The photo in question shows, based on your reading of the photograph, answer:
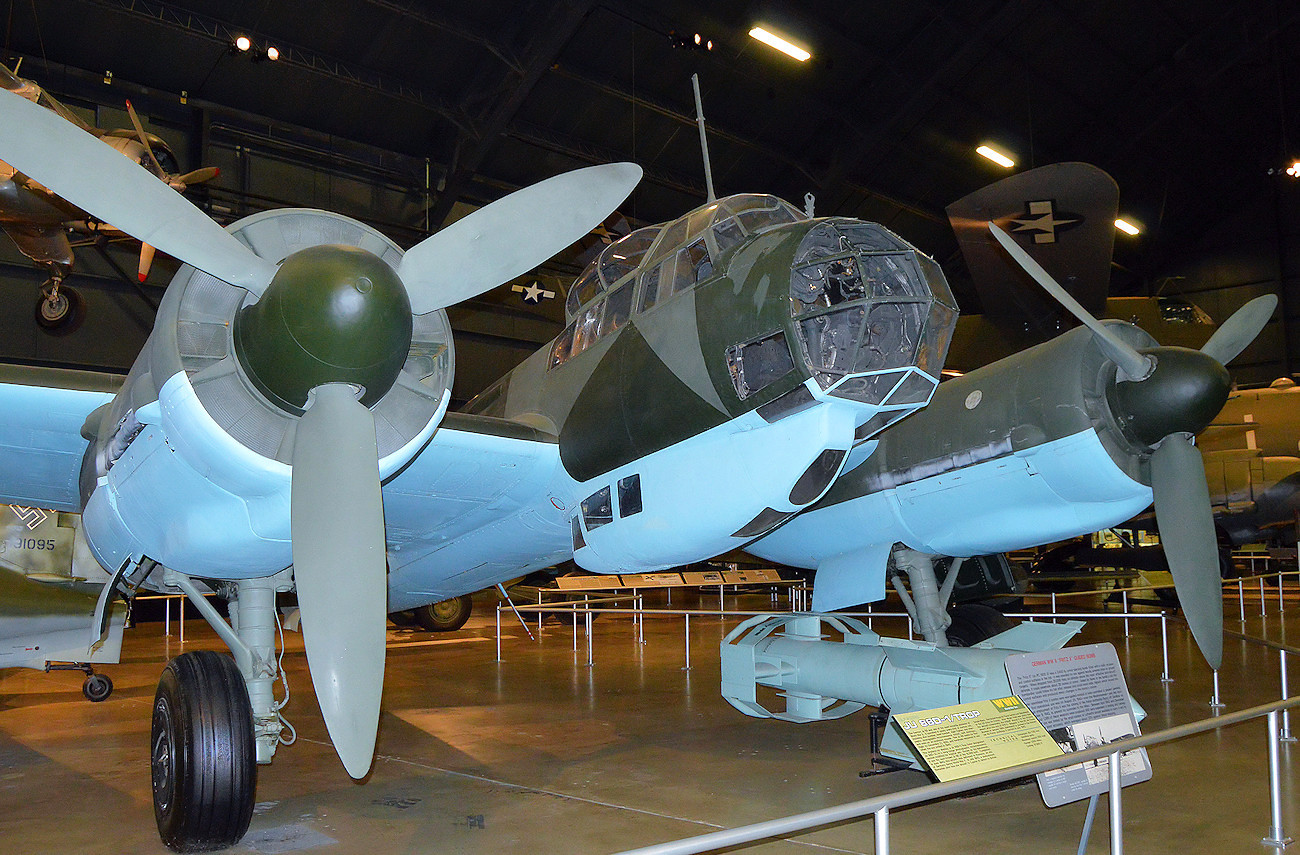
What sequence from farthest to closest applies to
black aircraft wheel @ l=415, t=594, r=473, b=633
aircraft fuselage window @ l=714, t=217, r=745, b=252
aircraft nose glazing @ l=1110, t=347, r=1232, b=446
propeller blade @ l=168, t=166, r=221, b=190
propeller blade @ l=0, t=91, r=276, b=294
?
black aircraft wheel @ l=415, t=594, r=473, b=633
propeller blade @ l=168, t=166, r=221, b=190
aircraft nose glazing @ l=1110, t=347, r=1232, b=446
aircraft fuselage window @ l=714, t=217, r=745, b=252
propeller blade @ l=0, t=91, r=276, b=294

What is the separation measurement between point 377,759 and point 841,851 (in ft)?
12.8

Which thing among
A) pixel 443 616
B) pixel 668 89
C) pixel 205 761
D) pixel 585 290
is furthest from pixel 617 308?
pixel 668 89

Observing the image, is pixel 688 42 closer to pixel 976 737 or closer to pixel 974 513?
pixel 974 513

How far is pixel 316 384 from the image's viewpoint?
4195 mm

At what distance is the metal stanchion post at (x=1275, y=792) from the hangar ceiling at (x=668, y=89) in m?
16.3

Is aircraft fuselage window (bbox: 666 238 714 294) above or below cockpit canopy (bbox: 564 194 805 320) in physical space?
below

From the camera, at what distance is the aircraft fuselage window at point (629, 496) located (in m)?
5.65

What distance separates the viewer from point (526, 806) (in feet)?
18.8

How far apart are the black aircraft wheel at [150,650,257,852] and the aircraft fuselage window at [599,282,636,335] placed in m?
3.04

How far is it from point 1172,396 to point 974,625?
348cm

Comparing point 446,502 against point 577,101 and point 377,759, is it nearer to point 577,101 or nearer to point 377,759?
point 377,759

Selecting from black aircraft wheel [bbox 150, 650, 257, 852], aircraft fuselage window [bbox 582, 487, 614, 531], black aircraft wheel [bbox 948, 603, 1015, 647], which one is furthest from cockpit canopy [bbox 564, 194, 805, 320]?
black aircraft wheel [bbox 948, 603, 1015, 647]

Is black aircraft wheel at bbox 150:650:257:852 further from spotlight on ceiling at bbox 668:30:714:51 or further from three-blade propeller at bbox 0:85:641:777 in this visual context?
spotlight on ceiling at bbox 668:30:714:51

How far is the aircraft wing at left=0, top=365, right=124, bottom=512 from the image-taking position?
5066 mm
